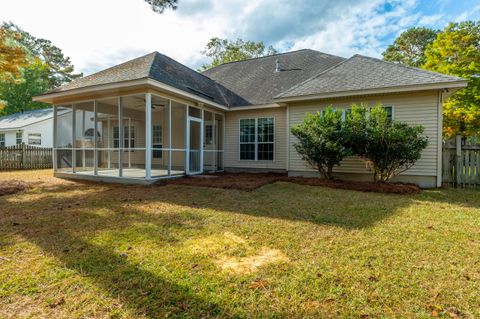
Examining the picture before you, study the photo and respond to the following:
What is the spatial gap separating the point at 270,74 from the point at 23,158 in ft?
49.7

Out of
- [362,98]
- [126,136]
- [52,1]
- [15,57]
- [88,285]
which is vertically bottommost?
[88,285]

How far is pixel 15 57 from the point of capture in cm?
932

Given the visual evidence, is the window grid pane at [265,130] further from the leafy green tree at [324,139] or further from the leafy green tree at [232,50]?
the leafy green tree at [232,50]

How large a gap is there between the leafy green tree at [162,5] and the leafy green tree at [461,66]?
1460 centimetres

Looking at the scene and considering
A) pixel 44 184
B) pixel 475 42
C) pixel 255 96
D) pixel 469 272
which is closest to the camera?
pixel 469 272

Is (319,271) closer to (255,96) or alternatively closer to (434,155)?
(434,155)

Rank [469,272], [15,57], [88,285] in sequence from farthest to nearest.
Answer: [15,57]
[469,272]
[88,285]

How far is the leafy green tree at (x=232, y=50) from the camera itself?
3017 cm

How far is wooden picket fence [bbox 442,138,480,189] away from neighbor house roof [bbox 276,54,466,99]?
2.24 m

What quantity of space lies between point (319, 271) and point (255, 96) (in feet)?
33.3

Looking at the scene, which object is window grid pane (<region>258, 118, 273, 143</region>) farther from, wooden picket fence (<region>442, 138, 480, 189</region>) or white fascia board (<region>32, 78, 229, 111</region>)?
wooden picket fence (<region>442, 138, 480, 189</region>)

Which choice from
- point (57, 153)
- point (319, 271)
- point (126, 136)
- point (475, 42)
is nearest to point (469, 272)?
point (319, 271)

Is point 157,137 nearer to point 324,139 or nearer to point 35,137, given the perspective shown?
point 324,139

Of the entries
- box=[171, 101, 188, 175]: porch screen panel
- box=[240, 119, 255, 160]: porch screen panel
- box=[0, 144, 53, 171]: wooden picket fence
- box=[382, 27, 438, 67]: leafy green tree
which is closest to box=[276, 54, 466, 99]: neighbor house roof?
box=[240, 119, 255, 160]: porch screen panel
